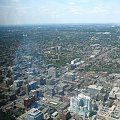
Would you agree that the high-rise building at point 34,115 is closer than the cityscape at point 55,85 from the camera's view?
Yes

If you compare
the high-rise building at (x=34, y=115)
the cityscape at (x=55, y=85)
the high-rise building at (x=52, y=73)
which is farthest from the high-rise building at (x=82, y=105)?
the high-rise building at (x=52, y=73)

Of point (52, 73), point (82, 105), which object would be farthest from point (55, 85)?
point (82, 105)

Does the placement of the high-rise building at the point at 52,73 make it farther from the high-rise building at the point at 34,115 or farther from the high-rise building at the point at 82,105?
the high-rise building at the point at 34,115

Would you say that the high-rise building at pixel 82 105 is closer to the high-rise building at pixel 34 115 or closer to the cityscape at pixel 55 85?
the cityscape at pixel 55 85

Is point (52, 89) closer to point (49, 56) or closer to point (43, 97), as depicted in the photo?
point (43, 97)

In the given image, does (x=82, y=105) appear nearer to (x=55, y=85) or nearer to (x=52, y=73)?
(x=55, y=85)

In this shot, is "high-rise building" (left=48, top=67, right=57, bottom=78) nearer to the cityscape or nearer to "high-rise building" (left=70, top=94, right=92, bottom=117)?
the cityscape

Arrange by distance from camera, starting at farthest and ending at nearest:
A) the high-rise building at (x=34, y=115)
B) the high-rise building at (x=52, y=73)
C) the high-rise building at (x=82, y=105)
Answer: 1. the high-rise building at (x=52, y=73)
2. the high-rise building at (x=82, y=105)
3. the high-rise building at (x=34, y=115)

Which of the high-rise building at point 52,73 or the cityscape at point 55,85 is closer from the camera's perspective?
the cityscape at point 55,85

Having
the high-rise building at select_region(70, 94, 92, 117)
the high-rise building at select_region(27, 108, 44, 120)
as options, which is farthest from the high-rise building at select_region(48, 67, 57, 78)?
the high-rise building at select_region(27, 108, 44, 120)

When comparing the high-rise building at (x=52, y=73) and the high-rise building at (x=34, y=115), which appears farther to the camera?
the high-rise building at (x=52, y=73)

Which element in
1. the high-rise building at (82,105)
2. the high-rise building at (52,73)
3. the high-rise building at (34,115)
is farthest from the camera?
the high-rise building at (52,73)

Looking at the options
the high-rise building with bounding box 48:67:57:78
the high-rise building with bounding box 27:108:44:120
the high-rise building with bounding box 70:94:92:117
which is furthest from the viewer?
the high-rise building with bounding box 48:67:57:78
